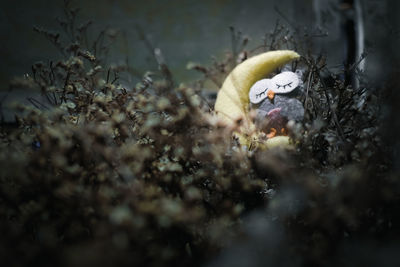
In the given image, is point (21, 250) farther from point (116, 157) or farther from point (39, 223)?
point (116, 157)

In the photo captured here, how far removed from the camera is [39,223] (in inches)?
46.8

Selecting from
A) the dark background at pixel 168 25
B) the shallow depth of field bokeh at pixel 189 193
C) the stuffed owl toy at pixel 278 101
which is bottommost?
the shallow depth of field bokeh at pixel 189 193

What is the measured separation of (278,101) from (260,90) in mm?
139

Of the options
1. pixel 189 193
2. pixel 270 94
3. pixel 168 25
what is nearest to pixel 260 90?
pixel 270 94

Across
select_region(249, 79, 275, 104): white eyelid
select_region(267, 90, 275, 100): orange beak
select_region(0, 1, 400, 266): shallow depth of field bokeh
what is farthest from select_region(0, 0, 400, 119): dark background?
select_region(0, 1, 400, 266): shallow depth of field bokeh

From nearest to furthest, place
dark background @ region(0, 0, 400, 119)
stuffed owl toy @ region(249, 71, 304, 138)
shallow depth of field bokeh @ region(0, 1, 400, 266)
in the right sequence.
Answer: shallow depth of field bokeh @ region(0, 1, 400, 266), stuffed owl toy @ region(249, 71, 304, 138), dark background @ region(0, 0, 400, 119)

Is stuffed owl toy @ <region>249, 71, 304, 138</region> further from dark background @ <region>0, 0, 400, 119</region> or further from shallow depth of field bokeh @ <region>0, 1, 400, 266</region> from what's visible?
dark background @ <region>0, 0, 400, 119</region>

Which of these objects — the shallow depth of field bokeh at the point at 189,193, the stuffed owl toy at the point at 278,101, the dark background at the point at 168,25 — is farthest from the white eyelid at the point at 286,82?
the dark background at the point at 168,25

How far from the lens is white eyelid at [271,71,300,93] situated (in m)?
1.84

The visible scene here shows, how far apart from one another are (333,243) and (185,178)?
25.8 inches

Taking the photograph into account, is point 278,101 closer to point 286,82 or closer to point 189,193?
point 286,82

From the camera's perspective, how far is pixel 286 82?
6.09 feet

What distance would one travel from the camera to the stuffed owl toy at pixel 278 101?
5.87 ft

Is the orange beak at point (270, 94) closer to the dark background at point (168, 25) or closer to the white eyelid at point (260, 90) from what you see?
the white eyelid at point (260, 90)
